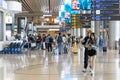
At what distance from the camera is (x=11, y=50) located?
87.6 ft

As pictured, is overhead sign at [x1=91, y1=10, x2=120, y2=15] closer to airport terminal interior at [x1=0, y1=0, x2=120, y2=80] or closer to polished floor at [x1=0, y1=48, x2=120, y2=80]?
airport terminal interior at [x1=0, y1=0, x2=120, y2=80]

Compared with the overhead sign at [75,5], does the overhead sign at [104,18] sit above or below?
below

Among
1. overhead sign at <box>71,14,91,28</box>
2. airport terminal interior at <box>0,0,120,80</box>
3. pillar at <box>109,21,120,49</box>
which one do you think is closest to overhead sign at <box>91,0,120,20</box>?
airport terminal interior at <box>0,0,120,80</box>

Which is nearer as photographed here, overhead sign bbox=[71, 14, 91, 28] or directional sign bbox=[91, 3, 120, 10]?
directional sign bbox=[91, 3, 120, 10]

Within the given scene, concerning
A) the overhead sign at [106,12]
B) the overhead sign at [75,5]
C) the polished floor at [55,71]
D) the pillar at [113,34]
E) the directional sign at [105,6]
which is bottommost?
the polished floor at [55,71]

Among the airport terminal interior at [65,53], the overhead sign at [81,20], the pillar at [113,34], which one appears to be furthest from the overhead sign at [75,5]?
the pillar at [113,34]

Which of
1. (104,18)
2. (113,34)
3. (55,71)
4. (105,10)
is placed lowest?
(55,71)

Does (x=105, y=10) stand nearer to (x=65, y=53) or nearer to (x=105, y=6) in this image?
(x=105, y=6)

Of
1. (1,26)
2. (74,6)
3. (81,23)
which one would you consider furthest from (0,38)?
(74,6)

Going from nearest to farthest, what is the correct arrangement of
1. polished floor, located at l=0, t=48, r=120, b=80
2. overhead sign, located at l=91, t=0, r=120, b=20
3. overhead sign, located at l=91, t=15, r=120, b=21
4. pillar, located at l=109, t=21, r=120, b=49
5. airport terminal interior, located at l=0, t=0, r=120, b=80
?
1. polished floor, located at l=0, t=48, r=120, b=80
2. airport terminal interior, located at l=0, t=0, r=120, b=80
3. overhead sign, located at l=91, t=15, r=120, b=21
4. overhead sign, located at l=91, t=0, r=120, b=20
5. pillar, located at l=109, t=21, r=120, b=49

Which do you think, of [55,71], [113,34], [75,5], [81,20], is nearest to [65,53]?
[81,20]

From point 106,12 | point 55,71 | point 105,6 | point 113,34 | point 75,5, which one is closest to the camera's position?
point 55,71

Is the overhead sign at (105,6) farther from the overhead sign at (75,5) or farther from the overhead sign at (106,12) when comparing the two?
the overhead sign at (75,5)

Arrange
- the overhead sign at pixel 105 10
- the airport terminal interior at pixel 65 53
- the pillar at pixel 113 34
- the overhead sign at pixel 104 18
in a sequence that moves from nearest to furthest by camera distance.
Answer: the airport terminal interior at pixel 65 53 → the overhead sign at pixel 104 18 → the overhead sign at pixel 105 10 → the pillar at pixel 113 34
